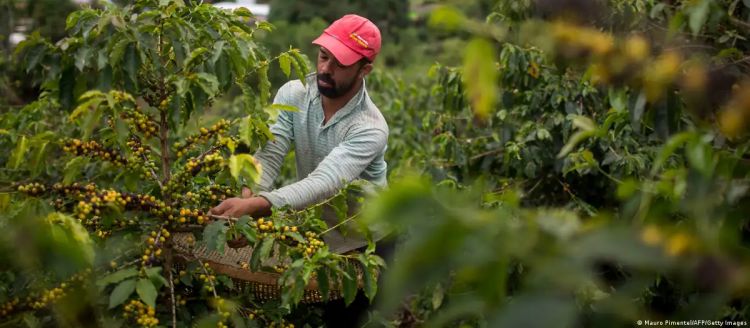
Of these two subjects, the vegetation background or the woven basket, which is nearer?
the vegetation background

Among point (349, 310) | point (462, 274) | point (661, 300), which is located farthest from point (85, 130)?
point (661, 300)

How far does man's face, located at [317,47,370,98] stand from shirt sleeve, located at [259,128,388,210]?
213mm

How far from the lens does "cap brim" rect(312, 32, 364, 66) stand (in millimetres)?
3398

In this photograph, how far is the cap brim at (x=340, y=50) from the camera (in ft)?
11.1

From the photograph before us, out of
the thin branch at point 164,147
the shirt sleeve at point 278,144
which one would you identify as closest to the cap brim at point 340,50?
the shirt sleeve at point 278,144

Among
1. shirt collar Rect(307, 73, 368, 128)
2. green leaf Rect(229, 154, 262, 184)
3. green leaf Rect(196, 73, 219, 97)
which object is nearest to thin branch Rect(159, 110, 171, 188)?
green leaf Rect(196, 73, 219, 97)

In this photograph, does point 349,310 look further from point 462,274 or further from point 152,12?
point 462,274

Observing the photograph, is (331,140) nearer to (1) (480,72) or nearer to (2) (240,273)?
(2) (240,273)

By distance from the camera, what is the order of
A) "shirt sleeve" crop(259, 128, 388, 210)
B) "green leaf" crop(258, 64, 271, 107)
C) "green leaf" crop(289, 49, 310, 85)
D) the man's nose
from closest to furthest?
"green leaf" crop(258, 64, 271, 107), "green leaf" crop(289, 49, 310, 85), "shirt sleeve" crop(259, 128, 388, 210), the man's nose

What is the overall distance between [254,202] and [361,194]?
1.12 feet

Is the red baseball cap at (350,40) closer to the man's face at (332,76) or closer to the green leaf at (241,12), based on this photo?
the man's face at (332,76)

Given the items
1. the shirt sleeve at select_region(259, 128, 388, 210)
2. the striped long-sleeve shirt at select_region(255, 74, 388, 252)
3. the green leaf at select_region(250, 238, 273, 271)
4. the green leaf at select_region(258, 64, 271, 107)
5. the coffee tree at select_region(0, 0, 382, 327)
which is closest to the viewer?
the coffee tree at select_region(0, 0, 382, 327)

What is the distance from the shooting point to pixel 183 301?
8.02ft

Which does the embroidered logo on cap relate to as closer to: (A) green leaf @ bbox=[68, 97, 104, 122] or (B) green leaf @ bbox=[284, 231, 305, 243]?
(B) green leaf @ bbox=[284, 231, 305, 243]
